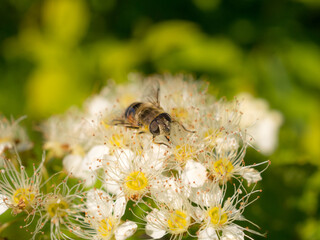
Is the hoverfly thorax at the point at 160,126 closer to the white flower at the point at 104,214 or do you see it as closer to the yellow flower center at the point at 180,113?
the yellow flower center at the point at 180,113

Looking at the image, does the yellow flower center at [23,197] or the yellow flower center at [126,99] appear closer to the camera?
the yellow flower center at [23,197]

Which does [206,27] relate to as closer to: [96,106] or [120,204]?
[96,106]

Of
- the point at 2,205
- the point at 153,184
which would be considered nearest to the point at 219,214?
the point at 153,184

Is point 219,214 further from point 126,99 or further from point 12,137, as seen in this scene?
point 12,137

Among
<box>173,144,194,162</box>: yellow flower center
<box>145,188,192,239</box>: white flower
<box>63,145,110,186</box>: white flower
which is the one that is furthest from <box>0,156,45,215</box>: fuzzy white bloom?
<box>173,144,194,162</box>: yellow flower center

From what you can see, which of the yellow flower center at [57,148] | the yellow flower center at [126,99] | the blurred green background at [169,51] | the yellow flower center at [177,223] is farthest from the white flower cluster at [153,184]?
the blurred green background at [169,51]
